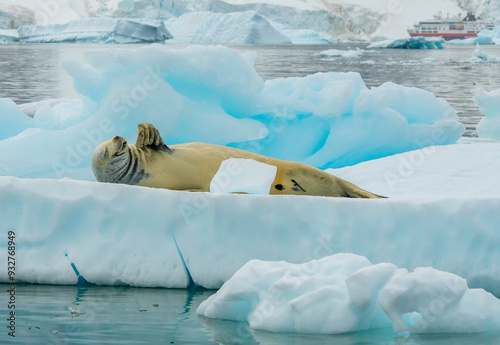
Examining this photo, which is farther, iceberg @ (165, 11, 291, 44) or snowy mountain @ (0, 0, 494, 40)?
snowy mountain @ (0, 0, 494, 40)

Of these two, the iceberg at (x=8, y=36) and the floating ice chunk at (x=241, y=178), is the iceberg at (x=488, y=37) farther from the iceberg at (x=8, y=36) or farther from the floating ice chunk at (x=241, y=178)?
the floating ice chunk at (x=241, y=178)

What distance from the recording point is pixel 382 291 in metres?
2.57

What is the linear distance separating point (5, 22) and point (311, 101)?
4964 cm

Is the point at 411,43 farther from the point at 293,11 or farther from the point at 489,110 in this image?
the point at 489,110

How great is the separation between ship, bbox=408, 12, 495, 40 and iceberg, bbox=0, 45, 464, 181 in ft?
177

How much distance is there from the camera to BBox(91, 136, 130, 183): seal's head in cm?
367

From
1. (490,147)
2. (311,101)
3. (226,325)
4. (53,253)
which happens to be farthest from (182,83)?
(226,325)

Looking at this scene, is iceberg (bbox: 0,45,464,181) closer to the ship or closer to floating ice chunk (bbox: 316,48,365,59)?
floating ice chunk (bbox: 316,48,365,59)

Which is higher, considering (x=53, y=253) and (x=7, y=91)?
(x=53, y=253)

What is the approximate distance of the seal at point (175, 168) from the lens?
12.2 ft

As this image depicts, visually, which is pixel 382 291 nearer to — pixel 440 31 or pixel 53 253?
pixel 53 253

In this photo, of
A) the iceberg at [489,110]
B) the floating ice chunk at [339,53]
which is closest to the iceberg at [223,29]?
the floating ice chunk at [339,53]

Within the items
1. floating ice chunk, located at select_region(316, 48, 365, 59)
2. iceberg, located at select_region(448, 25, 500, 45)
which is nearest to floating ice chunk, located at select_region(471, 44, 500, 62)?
floating ice chunk, located at select_region(316, 48, 365, 59)

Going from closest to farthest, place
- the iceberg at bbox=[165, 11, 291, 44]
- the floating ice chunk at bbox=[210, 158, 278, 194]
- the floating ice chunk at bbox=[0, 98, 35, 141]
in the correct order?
1. the floating ice chunk at bbox=[210, 158, 278, 194]
2. the floating ice chunk at bbox=[0, 98, 35, 141]
3. the iceberg at bbox=[165, 11, 291, 44]
